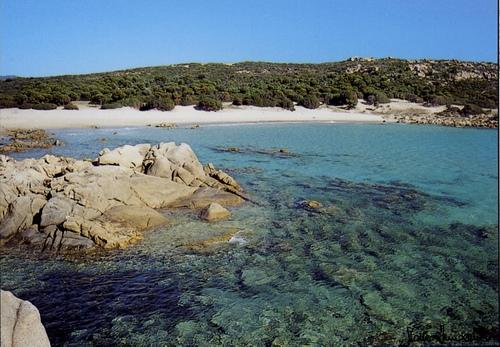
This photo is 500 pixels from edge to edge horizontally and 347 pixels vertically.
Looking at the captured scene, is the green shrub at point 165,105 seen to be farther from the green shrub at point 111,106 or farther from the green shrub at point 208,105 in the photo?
→ the green shrub at point 111,106

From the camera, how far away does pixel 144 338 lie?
688 cm

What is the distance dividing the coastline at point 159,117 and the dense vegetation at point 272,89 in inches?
64.0

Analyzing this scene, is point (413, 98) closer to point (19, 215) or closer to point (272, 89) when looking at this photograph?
point (272, 89)

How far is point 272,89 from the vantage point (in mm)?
57844

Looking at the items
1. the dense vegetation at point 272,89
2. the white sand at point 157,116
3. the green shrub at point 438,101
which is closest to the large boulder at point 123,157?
the white sand at point 157,116

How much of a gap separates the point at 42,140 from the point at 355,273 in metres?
25.3

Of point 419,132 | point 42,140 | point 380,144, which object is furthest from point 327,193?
point 419,132

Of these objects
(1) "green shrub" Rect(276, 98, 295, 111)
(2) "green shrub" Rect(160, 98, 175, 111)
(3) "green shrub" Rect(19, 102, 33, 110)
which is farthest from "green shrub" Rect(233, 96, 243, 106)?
(3) "green shrub" Rect(19, 102, 33, 110)

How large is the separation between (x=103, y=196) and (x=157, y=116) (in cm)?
3243

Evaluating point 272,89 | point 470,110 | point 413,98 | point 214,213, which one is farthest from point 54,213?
point 413,98

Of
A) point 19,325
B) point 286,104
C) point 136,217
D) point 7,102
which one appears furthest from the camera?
point 286,104

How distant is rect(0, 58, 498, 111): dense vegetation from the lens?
47125mm

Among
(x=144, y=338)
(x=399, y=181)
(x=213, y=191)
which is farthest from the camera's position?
(x=399, y=181)

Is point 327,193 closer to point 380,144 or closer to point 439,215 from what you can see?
point 439,215
